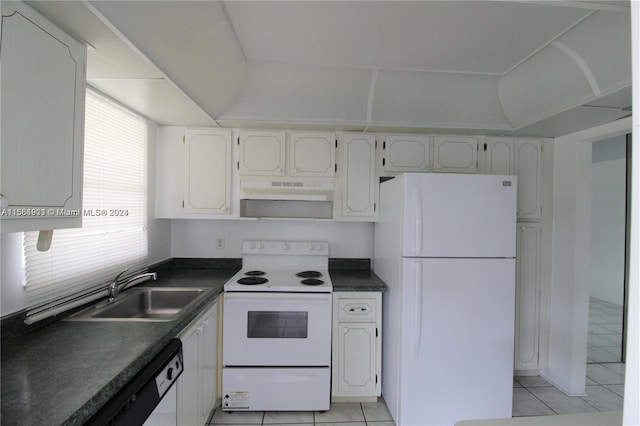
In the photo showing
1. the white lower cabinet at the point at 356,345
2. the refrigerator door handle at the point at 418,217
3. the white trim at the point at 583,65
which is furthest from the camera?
the white lower cabinet at the point at 356,345

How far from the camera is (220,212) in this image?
2385mm

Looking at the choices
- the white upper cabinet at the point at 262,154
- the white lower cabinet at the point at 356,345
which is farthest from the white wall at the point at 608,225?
the white upper cabinet at the point at 262,154

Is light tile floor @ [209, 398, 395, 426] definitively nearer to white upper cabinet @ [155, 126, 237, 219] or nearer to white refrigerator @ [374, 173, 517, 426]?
white refrigerator @ [374, 173, 517, 426]

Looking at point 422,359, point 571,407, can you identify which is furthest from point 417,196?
point 571,407

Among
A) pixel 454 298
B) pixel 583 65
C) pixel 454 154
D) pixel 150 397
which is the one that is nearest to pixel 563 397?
pixel 454 298

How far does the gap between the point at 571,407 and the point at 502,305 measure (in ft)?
3.97

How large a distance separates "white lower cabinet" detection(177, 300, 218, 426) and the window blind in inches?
25.3

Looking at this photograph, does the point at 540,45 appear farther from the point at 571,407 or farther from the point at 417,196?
the point at 571,407

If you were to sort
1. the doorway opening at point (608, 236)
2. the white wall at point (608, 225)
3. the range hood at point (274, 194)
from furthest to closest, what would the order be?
the white wall at point (608, 225), the doorway opening at point (608, 236), the range hood at point (274, 194)

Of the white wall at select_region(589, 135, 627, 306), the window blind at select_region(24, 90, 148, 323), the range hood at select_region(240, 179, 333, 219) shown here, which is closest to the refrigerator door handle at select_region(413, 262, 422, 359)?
the range hood at select_region(240, 179, 333, 219)

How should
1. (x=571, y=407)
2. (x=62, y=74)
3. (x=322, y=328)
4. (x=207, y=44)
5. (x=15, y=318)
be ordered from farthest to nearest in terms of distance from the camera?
1. (x=571, y=407)
2. (x=322, y=328)
3. (x=207, y=44)
4. (x=15, y=318)
5. (x=62, y=74)

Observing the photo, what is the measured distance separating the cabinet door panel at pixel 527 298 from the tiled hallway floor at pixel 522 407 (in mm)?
192

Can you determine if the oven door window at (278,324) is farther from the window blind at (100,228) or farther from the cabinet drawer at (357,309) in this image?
the window blind at (100,228)

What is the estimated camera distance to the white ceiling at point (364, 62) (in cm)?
130
